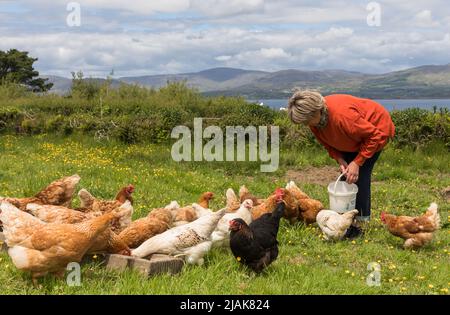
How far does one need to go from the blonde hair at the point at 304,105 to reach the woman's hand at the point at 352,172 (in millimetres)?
868

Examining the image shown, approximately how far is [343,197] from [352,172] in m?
0.42

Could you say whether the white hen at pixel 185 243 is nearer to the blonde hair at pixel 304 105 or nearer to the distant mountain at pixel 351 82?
the blonde hair at pixel 304 105

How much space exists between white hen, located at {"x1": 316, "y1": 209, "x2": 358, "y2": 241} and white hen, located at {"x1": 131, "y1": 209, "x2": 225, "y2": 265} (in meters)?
1.98

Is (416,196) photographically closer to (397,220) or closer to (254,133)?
(397,220)

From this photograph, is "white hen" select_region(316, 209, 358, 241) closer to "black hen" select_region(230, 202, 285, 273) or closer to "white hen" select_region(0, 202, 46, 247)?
"black hen" select_region(230, 202, 285, 273)

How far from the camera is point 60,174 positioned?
10773mm

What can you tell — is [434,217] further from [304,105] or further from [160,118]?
[160,118]

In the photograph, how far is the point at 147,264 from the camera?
495 cm

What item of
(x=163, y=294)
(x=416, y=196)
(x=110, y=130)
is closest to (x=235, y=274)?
(x=163, y=294)

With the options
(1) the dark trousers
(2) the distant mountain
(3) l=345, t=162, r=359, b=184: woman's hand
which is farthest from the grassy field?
(2) the distant mountain

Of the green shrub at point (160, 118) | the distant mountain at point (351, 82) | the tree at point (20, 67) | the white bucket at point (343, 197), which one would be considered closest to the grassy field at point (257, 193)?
the white bucket at point (343, 197)

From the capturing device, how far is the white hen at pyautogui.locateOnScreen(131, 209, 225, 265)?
538 cm

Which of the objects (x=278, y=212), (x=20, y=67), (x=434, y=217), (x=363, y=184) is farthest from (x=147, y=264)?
(x=20, y=67)
